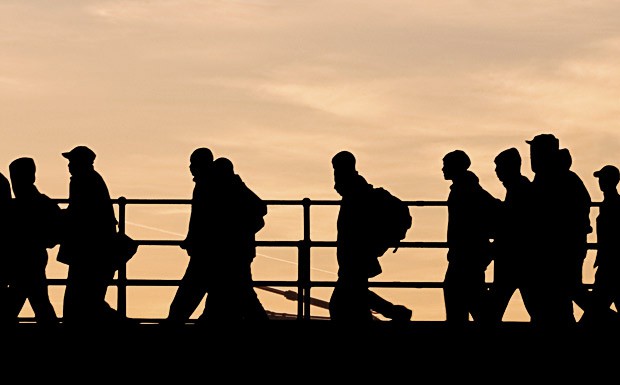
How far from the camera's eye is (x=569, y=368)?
44.5 ft

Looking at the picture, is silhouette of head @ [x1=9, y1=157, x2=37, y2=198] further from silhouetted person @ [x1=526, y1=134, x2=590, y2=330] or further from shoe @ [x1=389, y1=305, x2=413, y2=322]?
silhouetted person @ [x1=526, y1=134, x2=590, y2=330]

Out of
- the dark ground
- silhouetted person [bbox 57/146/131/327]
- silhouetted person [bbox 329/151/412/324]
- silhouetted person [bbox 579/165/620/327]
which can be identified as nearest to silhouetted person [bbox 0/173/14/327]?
the dark ground

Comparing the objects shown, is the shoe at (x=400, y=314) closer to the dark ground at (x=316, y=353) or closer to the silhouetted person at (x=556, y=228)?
the dark ground at (x=316, y=353)

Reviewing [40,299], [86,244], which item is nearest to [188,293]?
[86,244]

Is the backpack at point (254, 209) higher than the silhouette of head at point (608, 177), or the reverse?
the silhouette of head at point (608, 177)

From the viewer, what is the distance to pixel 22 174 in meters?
15.7

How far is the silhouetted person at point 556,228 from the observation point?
14172mm

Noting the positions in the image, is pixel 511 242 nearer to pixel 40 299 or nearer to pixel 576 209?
pixel 576 209

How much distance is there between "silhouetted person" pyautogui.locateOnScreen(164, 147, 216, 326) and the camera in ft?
51.1

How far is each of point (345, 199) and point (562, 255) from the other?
2.18 meters

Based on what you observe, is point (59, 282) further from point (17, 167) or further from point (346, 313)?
point (346, 313)

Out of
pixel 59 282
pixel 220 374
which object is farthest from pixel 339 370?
pixel 59 282

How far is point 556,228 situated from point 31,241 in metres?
4.96

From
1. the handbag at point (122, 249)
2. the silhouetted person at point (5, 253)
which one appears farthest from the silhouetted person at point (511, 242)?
the silhouetted person at point (5, 253)
